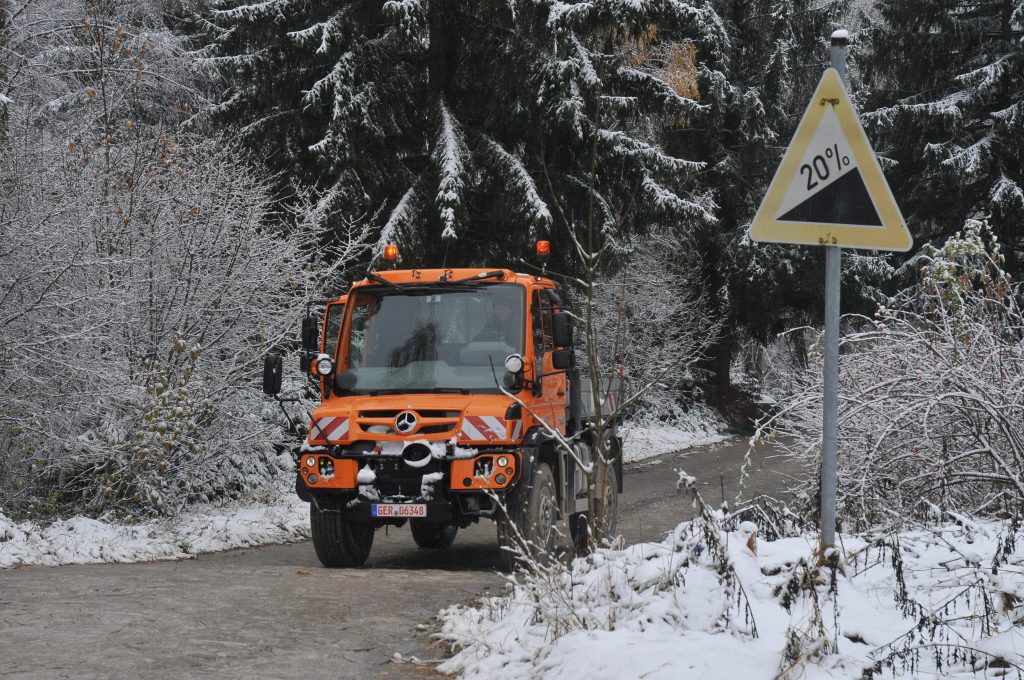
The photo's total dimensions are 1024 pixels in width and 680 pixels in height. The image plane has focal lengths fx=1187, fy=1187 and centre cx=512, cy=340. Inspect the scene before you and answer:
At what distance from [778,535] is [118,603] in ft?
13.9

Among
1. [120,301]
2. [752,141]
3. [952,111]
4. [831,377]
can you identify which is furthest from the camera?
[752,141]

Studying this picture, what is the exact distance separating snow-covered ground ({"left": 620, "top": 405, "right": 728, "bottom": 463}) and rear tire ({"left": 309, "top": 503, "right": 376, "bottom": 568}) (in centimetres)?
1348

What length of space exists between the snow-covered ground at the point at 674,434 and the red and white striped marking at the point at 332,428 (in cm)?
1422

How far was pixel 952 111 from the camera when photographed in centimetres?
2838

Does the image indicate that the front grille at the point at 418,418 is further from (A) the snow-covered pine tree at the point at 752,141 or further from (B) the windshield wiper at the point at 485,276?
(A) the snow-covered pine tree at the point at 752,141

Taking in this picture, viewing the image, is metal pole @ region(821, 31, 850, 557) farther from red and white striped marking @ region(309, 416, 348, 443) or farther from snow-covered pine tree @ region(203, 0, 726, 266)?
snow-covered pine tree @ region(203, 0, 726, 266)

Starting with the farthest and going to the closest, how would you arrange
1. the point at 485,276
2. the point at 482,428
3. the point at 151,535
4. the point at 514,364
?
the point at 151,535, the point at 485,276, the point at 514,364, the point at 482,428

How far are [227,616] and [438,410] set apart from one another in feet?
9.34

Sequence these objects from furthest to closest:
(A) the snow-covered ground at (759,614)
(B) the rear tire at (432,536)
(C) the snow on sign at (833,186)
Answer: (B) the rear tire at (432,536)
(C) the snow on sign at (833,186)
(A) the snow-covered ground at (759,614)

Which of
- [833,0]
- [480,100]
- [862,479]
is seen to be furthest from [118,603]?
[833,0]

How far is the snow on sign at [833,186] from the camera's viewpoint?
5.41m

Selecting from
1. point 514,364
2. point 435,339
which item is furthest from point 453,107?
point 514,364

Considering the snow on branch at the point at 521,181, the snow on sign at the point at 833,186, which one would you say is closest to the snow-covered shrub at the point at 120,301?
the snow on branch at the point at 521,181

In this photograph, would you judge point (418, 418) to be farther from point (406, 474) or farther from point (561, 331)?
point (561, 331)
